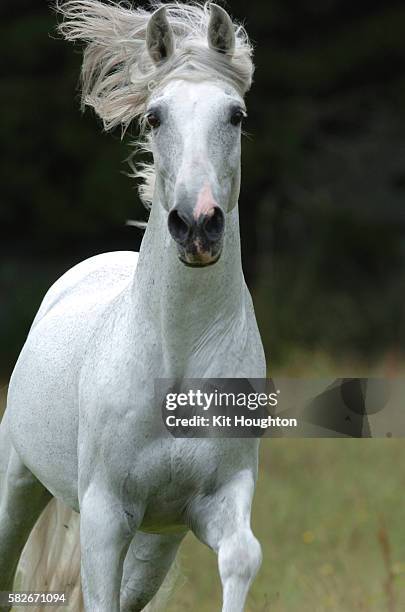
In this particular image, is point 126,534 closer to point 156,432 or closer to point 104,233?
point 156,432

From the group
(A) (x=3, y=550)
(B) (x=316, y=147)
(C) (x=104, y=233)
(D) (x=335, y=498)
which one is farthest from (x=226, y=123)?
(B) (x=316, y=147)

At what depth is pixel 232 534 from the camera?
3.34 metres

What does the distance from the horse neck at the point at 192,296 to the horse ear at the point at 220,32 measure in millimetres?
431

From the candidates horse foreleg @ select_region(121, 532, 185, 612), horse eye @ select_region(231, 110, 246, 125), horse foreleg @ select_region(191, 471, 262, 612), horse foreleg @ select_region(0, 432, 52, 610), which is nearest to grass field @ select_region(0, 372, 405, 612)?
horse foreleg @ select_region(121, 532, 185, 612)

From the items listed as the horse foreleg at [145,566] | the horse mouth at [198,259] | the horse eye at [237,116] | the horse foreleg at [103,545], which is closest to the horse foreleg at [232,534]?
the horse foreleg at [103,545]

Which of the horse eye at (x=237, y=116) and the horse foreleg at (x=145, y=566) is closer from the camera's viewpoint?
A: the horse eye at (x=237, y=116)

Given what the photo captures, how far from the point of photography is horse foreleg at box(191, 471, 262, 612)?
3.27 meters

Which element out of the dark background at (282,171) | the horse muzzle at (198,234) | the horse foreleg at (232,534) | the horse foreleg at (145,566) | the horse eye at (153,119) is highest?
the dark background at (282,171)

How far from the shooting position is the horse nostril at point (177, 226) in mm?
3119

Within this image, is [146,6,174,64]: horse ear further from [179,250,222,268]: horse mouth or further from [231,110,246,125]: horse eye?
[179,250,222,268]: horse mouth

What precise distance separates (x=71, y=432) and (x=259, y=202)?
453 inches

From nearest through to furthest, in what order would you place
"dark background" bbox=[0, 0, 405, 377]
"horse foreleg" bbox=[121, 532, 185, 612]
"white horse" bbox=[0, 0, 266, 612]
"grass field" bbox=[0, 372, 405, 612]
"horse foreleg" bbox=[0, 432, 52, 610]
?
"white horse" bbox=[0, 0, 266, 612]
"horse foreleg" bbox=[121, 532, 185, 612]
"horse foreleg" bbox=[0, 432, 52, 610]
"grass field" bbox=[0, 372, 405, 612]
"dark background" bbox=[0, 0, 405, 377]

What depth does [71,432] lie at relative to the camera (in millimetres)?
3879

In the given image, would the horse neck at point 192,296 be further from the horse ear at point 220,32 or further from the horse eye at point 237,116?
the horse ear at point 220,32
